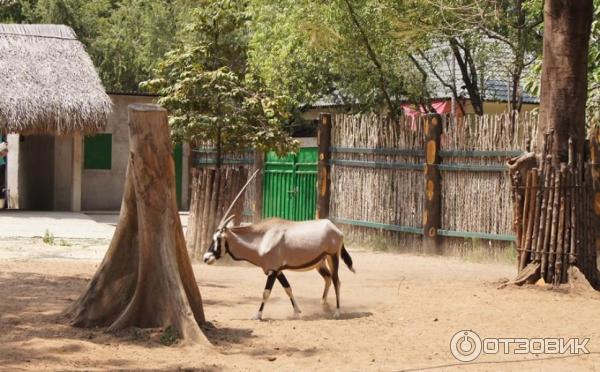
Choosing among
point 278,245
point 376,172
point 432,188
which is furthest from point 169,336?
point 376,172

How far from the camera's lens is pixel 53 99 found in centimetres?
2195

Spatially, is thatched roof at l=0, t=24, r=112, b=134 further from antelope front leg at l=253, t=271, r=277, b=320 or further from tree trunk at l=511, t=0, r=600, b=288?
antelope front leg at l=253, t=271, r=277, b=320

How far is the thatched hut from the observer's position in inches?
854

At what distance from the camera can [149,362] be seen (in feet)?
24.7

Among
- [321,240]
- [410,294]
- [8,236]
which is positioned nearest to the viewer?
[321,240]

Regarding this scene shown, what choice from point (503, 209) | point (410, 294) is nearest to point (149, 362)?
point (410, 294)

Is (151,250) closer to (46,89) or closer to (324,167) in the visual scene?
(324,167)

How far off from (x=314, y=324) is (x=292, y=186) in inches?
409

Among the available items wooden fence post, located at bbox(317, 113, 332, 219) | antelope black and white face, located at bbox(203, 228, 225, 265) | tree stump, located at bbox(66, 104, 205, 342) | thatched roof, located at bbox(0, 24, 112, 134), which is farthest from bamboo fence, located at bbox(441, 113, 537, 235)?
thatched roof, located at bbox(0, 24, 112, 134)

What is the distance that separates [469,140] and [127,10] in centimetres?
2425

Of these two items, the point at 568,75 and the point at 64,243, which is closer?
the point at 568,75

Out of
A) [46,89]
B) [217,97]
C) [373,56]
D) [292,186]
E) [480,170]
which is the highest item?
[373,56]

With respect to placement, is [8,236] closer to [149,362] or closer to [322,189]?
[322,189]

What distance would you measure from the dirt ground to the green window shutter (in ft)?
38.6
